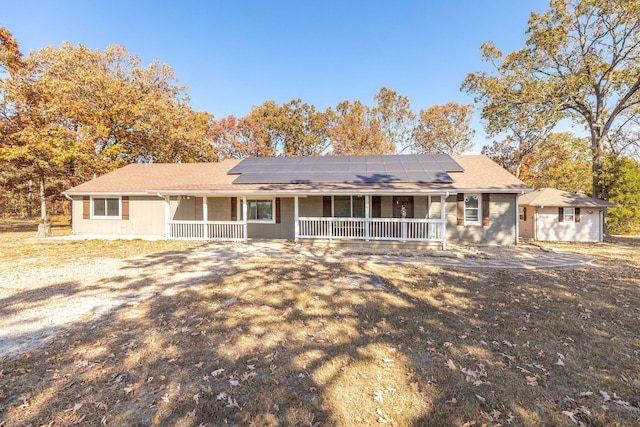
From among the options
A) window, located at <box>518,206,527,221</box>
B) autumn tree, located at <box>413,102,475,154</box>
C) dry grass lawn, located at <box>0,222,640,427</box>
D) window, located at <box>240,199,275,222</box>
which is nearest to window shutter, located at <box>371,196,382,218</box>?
window, located at <box>240,199,275,222</box>

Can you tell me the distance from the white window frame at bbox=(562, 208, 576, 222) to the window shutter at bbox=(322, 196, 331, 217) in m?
12.9

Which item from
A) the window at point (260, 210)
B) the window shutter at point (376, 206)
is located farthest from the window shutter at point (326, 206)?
the window at point (260, 210)

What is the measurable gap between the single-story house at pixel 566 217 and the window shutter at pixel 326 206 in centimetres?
1146

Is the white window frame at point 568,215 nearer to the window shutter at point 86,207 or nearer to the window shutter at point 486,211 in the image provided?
the window shutter at point 486,211

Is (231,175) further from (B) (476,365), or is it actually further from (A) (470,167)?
(B) (476,365)

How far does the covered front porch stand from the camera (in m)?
11.4

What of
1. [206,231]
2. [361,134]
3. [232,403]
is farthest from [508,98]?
[232,403]

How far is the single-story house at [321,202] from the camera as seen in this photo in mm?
11469

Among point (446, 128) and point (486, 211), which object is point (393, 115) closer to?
point (446, 128)

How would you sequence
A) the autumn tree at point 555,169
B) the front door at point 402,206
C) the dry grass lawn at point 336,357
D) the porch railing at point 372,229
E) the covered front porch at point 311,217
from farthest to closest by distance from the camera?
the autumn tree at point 555,169, the front door at point 402,206, the covered front porch at point 311,217, the porch railing at point 372,229, the dry grass lawn at point 336,357

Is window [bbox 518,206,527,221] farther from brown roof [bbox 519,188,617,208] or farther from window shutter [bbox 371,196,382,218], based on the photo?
window shutter [bbox 371,196,382,218]

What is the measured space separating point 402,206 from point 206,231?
9.00 m

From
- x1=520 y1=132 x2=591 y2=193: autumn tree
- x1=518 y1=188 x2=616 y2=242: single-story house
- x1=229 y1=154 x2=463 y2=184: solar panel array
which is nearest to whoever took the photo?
x1=229 y1=154 x2=463 y2=184: solar panel array

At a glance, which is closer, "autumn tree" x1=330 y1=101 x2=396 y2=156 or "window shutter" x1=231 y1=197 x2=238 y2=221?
"window shutter" x1=231 y1=197 x2=238 y2=221
